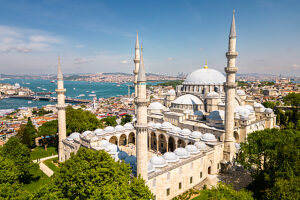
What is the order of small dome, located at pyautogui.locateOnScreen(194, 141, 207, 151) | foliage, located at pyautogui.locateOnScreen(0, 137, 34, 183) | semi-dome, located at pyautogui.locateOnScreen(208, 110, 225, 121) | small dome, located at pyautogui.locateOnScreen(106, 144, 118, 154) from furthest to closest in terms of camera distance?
semi-dome, located at pyautogui.locateOnScreen(208, 110, 225, 121) → small dome, located at pyautogui.locateOnScreen(194, 141, 207, 151) → small dome, located at pyautogui.locateOnScreen(106, 144, 118, 154) → foliage, located at pyautogui.locateOnScreen(0, 137, 34, 183)

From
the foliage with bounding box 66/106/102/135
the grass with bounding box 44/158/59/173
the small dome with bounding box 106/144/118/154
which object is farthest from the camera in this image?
the foliage with bounding box 66/106/102/135

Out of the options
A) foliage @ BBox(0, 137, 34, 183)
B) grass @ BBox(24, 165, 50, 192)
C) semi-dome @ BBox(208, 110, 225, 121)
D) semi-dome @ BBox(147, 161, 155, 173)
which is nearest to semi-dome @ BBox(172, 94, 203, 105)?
semi-dome @ BBox(208, 110, 225, 121)

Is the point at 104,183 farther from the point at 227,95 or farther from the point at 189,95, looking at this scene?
the point at 189,95

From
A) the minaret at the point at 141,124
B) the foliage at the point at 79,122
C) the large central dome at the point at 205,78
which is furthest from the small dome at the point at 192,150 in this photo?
the foliage at the point at 79,122

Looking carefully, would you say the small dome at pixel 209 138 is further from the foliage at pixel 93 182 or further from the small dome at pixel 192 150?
the foliage at pixel 93 182

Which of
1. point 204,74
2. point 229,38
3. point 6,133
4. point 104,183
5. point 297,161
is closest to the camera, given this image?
point 104,183

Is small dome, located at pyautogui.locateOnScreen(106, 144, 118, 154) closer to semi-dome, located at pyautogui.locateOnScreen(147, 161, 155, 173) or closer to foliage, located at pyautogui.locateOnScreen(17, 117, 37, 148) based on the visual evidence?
semi-dome, located at pyautogui.locateOnScreen(147, 161, 155, 173)

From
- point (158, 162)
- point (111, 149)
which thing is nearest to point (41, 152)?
point (111, 149)

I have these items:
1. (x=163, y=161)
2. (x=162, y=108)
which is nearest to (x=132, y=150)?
(x=162, y=108)
